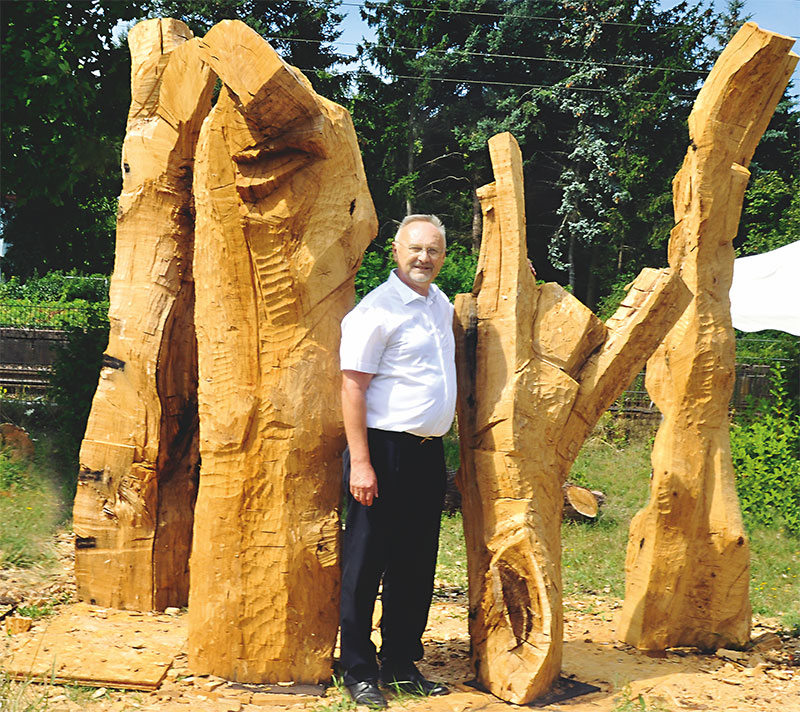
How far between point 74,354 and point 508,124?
12.5 m

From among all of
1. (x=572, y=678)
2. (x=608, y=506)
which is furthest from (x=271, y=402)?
(x=608, y=506)

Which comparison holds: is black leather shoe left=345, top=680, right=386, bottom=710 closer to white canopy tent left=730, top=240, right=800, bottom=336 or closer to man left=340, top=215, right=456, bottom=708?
man left=340, top=215, right=456, bottom=708

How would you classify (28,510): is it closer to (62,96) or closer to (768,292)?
(62,96)

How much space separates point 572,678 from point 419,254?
2113 mm

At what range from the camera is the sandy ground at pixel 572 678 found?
3619mm

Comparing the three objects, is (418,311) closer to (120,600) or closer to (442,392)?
(442,392)

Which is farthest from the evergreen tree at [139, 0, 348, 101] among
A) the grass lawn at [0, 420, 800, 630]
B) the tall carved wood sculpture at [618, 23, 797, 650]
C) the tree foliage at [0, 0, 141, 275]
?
the tall carved wood sculpture at [618, 23, 797, 650]

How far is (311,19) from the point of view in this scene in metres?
16.5

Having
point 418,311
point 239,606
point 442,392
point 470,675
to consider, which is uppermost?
point 418,311

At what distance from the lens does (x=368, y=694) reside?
360cm

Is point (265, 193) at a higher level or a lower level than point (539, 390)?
higher

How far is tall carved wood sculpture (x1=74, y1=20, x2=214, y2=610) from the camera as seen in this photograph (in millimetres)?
5176

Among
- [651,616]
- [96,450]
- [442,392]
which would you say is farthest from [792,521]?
[96,450]

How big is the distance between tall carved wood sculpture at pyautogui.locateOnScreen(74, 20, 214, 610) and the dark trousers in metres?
1.92
